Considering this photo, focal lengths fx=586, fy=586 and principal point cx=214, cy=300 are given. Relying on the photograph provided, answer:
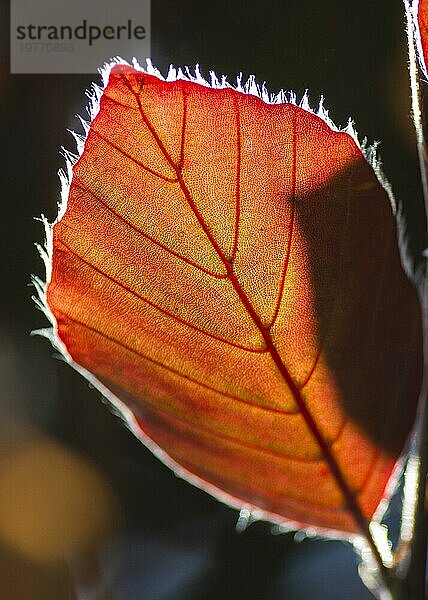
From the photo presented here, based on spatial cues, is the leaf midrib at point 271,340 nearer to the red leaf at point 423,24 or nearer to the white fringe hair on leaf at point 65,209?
the white fringe hair on leaf at point 65,209

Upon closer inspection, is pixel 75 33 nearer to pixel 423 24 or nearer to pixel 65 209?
pixel 65 209

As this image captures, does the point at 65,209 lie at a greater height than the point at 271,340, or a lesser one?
greater

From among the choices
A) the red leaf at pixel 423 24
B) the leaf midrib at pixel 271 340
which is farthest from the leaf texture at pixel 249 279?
the red leaf at pixel 423 24

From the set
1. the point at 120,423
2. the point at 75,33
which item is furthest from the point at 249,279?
the point at 75,33

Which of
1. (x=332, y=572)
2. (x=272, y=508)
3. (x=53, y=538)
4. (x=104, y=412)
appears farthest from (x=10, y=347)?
(x=332, y=572)

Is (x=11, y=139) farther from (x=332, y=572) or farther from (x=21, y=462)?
(x=332, y=572)

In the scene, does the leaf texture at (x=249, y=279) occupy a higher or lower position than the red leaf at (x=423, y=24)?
lower

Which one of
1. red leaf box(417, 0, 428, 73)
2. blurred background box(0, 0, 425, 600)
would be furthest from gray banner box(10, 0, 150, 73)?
red leaf box(417, 0, 428, 73)
